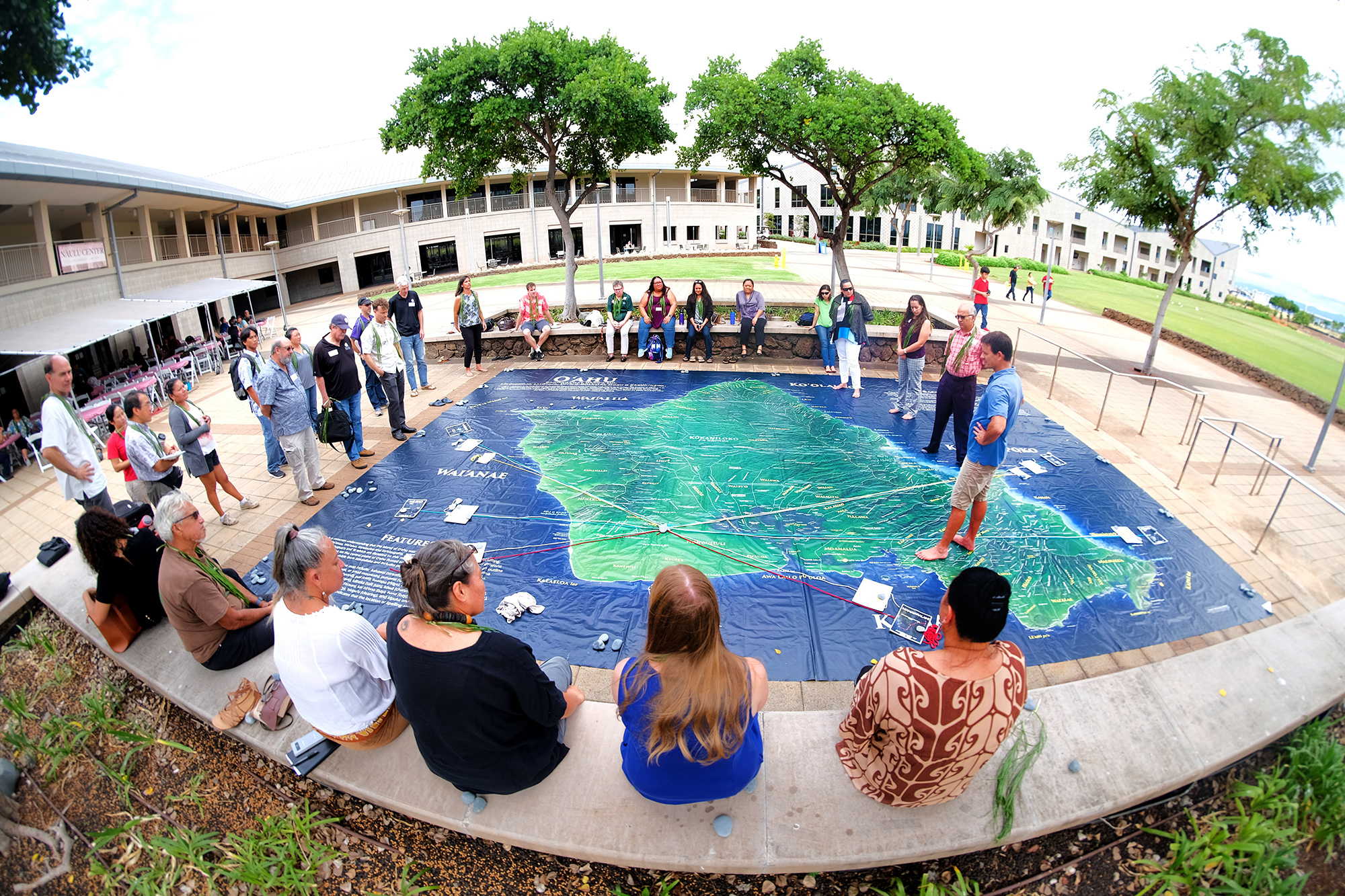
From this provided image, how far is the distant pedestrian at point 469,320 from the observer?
11.4 metres

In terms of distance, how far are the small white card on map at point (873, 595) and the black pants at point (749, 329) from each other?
7569mm

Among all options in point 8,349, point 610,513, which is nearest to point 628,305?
point 610,513

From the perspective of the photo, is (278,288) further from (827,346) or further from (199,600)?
(199,600)

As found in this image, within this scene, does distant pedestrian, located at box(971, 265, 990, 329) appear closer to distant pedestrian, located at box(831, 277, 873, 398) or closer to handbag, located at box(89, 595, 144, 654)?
distant pedestrian, located at box(831, 277, 873, 398)

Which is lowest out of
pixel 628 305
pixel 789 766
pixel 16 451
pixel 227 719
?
pixel 16 451

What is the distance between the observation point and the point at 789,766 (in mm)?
3229

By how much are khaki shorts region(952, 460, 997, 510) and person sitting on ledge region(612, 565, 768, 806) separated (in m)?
3.55

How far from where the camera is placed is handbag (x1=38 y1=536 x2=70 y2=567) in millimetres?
5758

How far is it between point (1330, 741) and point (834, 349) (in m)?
8.95

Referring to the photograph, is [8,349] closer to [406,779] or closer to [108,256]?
[108,256]

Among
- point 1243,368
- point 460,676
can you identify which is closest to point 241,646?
point 460,676

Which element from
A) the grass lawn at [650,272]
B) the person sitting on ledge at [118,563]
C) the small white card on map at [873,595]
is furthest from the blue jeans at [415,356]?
the grass lawn at [650,272]

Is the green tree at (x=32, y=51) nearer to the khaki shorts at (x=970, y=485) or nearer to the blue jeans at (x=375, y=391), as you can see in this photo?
the blue jeans at (x=375, y=391)

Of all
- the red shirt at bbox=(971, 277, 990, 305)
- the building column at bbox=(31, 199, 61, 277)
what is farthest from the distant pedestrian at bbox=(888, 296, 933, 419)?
the building column at bbox=(31, 199, 61, 277)
